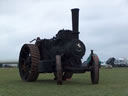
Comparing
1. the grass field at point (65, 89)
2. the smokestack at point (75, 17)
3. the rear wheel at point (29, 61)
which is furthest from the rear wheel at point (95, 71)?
the rear wheel at point (29, 61)

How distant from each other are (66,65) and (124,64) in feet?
167

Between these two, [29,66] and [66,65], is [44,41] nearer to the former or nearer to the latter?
[29,66]

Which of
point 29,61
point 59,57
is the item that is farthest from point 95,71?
point 29,61

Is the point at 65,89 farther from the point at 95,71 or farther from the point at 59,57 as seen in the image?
the point at 95,71

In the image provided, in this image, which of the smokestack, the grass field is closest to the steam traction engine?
the smokestack

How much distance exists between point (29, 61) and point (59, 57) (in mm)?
3004

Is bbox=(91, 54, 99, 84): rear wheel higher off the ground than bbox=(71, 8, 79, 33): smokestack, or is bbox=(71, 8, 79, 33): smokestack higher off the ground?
bbox=(71, 8, 79, 33): smokestack

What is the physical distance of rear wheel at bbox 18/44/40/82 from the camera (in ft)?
57.1

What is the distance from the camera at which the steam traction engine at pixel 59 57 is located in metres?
15.8

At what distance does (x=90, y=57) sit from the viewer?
1625 cm

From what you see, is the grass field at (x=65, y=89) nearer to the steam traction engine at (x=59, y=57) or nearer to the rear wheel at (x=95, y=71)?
the rear wheel at (x=95, y=71)

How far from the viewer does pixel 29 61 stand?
18.1 meters

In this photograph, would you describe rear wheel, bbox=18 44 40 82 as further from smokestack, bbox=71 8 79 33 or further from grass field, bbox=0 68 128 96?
smokestack, bbox=71 8 79 33

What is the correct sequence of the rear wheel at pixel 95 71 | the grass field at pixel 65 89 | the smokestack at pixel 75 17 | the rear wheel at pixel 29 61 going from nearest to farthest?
the grass field at pixel 65 89, the rear wheel at pixel 95 71, the smokestack at pixel 75 17, the rear wheel at pixel 29 61
